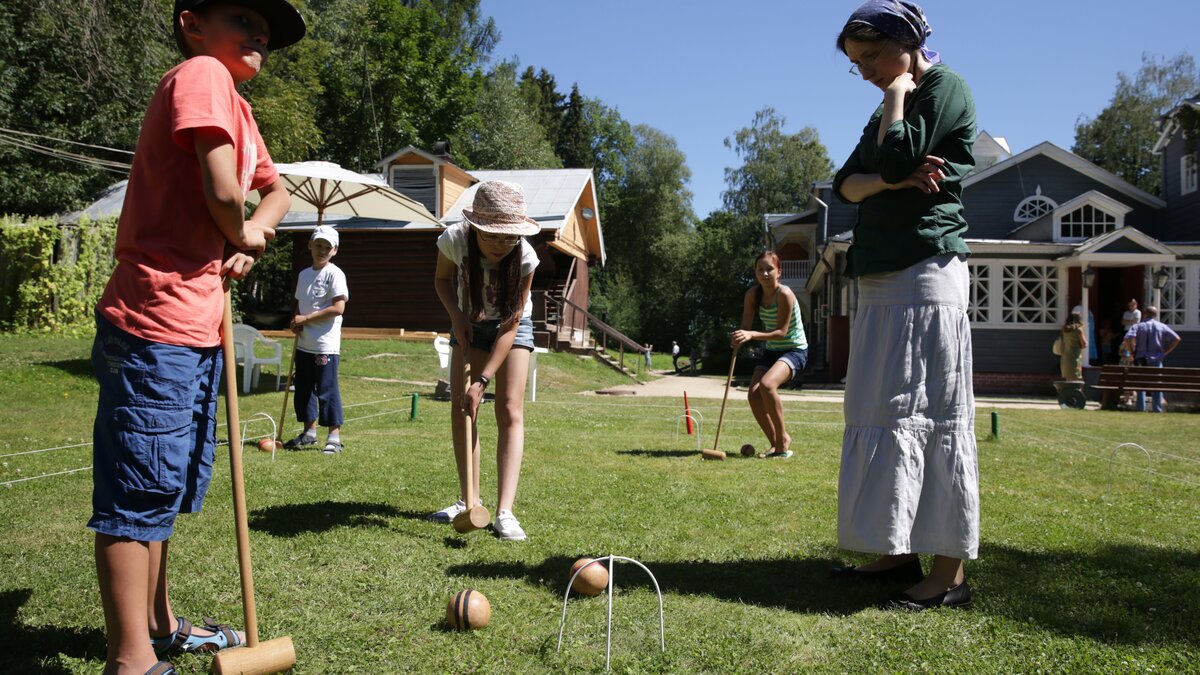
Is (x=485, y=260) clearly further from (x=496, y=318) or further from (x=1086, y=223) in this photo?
(x=1086, y=223)

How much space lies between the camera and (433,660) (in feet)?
9.89

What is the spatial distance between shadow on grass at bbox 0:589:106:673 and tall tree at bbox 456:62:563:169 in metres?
40.0

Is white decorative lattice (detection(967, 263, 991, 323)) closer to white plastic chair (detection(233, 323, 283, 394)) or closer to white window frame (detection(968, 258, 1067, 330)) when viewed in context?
white window frame (detection(968, 258, 1067, 330))

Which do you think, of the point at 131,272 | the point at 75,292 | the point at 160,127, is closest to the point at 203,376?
the point at 131,272

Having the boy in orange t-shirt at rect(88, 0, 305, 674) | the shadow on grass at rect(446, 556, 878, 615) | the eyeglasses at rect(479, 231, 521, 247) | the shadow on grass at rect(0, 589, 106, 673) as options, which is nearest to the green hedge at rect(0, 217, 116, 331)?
the eyeglasses at rect(479, 231, 521, 247)

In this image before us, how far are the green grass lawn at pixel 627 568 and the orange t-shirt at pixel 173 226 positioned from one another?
3.94 ft

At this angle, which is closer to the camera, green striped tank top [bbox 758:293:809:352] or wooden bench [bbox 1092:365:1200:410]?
green striped tank top [bbox 758:293:809:352]

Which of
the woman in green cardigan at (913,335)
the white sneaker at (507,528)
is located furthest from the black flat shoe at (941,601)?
the white sneaker at (507,528)

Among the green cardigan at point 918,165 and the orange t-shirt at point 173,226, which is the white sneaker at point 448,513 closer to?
the orange t-shirt at point 173,226

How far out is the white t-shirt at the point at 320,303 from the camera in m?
8.07

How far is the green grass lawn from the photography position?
3.10 meters

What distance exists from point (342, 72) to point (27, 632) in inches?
1570

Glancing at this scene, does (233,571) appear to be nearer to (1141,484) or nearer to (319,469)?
(319,469)

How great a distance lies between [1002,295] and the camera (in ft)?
71.1
